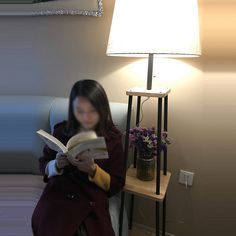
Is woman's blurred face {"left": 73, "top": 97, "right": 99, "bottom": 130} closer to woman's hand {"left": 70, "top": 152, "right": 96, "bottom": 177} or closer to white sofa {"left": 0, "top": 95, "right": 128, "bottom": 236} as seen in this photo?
woman's hand {"left": 70, "top": 152, "right": 96, "bottom": 177}

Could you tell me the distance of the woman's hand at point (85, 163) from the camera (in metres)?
0.77

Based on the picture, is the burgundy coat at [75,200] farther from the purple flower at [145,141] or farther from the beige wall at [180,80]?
the beige wall at [180,80]

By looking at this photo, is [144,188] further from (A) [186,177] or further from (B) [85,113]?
(B) [85,113]

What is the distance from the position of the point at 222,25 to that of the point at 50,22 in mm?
795

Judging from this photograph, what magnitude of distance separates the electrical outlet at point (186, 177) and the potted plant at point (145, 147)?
0.28m

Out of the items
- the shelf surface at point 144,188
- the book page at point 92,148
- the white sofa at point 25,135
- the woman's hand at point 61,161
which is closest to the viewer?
the book page at point 92,148

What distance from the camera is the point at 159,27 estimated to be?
0.83 meters

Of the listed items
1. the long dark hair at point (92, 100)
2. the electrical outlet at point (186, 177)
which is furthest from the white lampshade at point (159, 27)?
the electrical outlet at point (186, 177)

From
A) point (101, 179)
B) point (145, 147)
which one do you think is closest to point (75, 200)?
point (101, 179)

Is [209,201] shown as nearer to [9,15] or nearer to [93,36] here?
[93,36]

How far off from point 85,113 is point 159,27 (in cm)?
39

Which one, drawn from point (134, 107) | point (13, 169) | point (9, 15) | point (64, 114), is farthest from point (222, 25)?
point (13, 169)

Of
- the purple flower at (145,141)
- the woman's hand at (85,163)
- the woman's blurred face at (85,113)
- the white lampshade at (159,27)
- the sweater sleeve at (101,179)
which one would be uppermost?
the white lampshade at (159,27)

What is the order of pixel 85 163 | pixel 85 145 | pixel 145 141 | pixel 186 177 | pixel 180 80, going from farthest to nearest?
pixel 186 177, pixel 180 80, pixel 145 141, pixel 85 163, pixel 85 145
